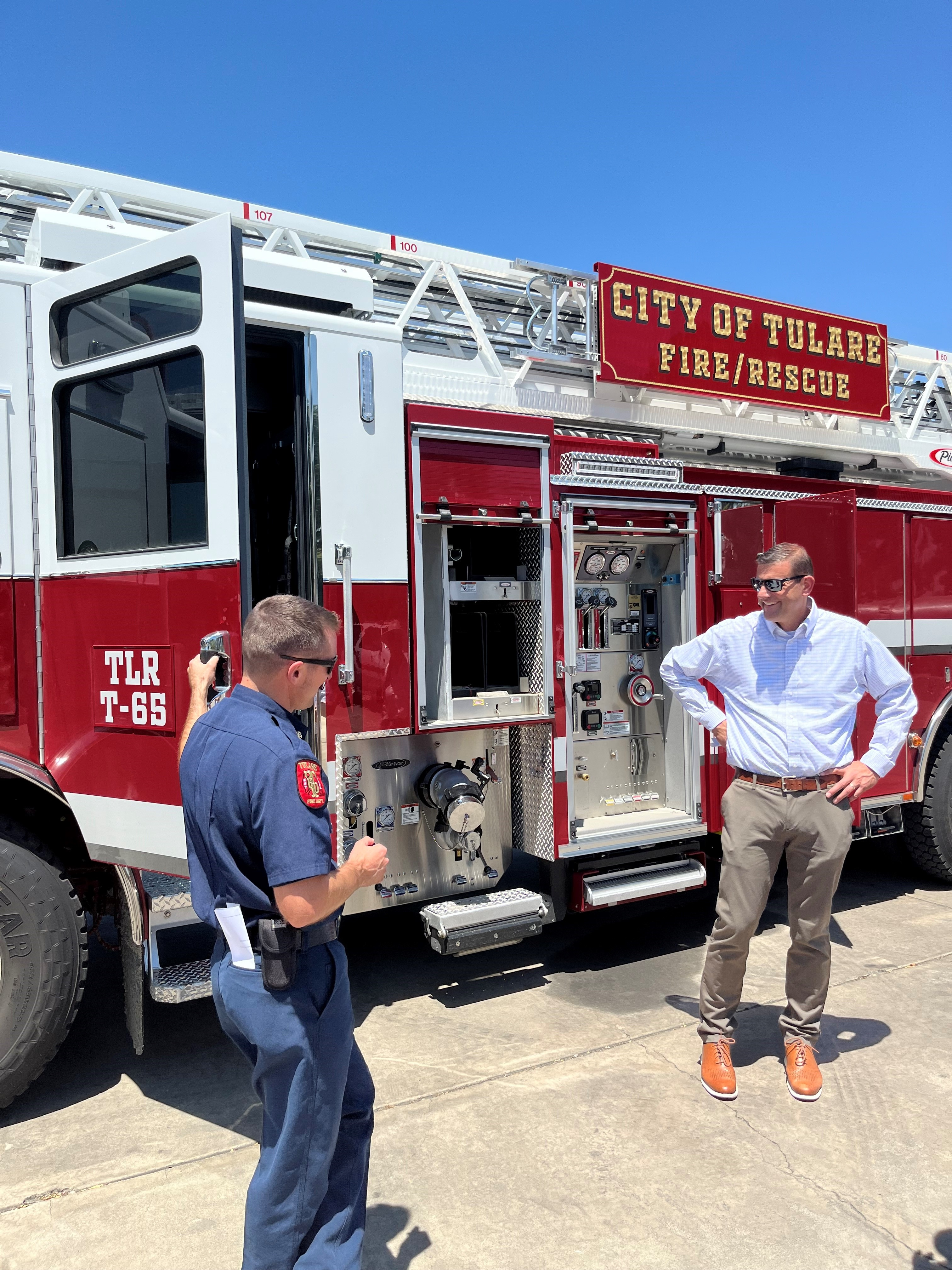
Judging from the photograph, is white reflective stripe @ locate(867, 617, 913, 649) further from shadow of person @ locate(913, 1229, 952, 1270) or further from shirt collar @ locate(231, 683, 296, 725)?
shirt collar @ locate(231, 683, 296, 725)

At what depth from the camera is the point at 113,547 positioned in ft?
11.1

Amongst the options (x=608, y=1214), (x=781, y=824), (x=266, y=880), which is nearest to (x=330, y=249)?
(x=781, y=824)

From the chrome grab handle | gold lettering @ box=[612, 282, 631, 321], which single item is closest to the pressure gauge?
the chrome grab handle

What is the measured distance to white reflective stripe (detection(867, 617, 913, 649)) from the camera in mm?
5402

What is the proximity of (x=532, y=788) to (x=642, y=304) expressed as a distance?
2637 mm

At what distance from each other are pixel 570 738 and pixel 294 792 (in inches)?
104

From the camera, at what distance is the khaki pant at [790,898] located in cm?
348

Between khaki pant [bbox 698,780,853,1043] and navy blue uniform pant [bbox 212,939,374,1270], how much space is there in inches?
75.4

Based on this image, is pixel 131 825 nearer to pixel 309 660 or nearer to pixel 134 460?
pixel 134 460

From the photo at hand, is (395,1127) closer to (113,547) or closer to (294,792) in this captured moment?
(294,792)

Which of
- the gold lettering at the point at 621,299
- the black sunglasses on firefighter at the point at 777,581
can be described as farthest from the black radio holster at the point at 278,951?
the gold lettering at the point at 621,299

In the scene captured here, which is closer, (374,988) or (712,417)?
(374,988)

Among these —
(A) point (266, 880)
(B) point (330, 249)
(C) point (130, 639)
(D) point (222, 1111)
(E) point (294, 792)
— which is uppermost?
(B) point (330, 249)

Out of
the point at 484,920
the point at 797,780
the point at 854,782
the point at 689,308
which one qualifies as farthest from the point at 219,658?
the point at 689,308
